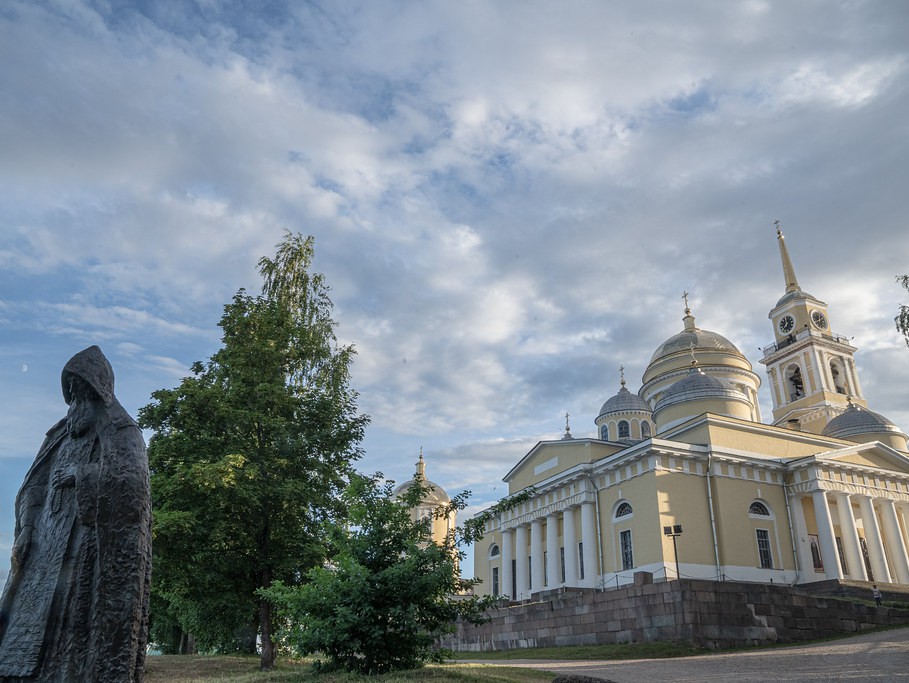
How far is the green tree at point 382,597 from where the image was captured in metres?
11.1

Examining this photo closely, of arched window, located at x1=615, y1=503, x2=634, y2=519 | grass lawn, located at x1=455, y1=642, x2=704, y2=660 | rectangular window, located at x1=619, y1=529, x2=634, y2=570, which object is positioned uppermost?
arched window, located at x1=615, y1=503, x2=634, y2=519

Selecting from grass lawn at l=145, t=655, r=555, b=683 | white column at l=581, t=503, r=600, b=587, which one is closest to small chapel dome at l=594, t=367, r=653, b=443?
white column at l=581, t=503, r=600, b=587

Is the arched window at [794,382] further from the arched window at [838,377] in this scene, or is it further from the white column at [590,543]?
the white column at [590,543]

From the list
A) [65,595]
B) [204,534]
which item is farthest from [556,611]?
[65,595]

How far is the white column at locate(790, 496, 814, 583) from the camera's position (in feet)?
106

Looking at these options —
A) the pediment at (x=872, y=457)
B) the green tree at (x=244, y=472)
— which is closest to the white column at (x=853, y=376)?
the pediment at (x=872, y=457)

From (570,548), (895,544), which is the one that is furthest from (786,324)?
(570,548)

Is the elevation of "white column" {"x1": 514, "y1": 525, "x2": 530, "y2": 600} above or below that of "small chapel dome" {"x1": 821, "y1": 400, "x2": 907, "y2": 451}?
below

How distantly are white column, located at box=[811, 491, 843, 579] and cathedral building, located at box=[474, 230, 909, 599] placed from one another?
0.20 ft

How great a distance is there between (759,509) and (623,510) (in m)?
6.78

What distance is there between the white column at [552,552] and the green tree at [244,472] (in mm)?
20186

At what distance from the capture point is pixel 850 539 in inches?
1283

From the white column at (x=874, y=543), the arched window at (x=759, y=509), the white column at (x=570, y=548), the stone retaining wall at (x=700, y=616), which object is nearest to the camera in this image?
the stone retaining wall at (x=700, y=616)

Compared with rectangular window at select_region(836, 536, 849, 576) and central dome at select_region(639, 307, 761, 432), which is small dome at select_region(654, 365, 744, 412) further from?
rectangular window at select_region(836, 536, 849, 576)
